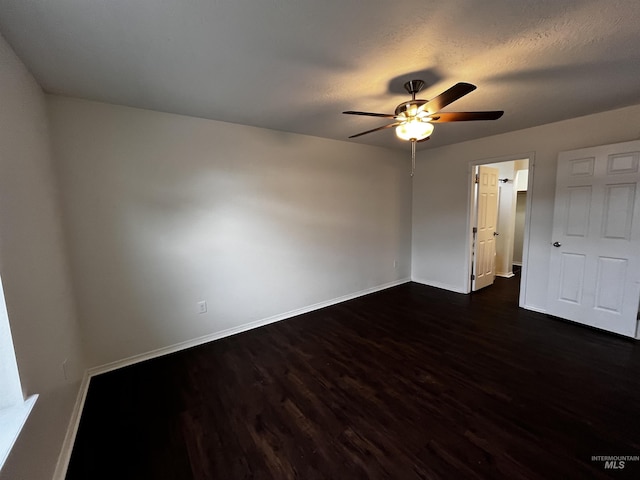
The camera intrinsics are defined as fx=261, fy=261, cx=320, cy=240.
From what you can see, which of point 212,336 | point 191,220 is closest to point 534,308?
point 212,336

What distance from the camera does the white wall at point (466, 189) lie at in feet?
9.59

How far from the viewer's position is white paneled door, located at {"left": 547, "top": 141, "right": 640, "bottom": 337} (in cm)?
270

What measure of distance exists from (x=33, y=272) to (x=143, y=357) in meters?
1.51

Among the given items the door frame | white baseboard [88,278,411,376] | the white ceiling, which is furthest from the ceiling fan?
white baseboard [88,278,411,376]

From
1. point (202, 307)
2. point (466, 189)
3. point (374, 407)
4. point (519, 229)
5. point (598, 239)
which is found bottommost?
point (374, 407)

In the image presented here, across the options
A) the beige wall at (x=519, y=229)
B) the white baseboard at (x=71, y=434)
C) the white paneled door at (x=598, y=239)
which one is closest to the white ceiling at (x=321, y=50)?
the white paneled door at (x=598, y=239)

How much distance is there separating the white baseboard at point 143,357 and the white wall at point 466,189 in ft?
3.53

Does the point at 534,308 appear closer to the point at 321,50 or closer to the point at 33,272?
the point at 321,50

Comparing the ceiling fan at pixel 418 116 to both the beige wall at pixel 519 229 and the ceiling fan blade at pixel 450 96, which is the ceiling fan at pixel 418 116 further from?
the beige wall at pixel 519 229

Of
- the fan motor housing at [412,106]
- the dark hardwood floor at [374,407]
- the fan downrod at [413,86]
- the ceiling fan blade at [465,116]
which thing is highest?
the fan downrod at [413,86]

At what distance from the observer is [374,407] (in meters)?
1.91

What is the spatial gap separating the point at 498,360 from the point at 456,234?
2.27 meters

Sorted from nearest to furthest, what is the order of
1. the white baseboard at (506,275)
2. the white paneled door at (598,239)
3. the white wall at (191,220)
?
the white wall at (191,220), the white paneled door at (598,239), the white baseboard at (506,275)

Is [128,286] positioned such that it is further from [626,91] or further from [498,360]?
[626,91]
